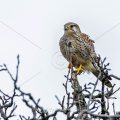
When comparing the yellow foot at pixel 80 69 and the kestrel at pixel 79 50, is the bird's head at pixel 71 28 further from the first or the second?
the yellow foot at pixel 80 69

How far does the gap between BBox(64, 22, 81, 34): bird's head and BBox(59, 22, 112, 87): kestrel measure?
43 mm

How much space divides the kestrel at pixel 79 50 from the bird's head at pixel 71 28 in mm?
43

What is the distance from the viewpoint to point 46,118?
3.67m

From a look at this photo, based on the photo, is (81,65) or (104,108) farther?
(81,65)

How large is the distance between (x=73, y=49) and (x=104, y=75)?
3.79 metres

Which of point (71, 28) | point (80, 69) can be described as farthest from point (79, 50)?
point (71, 28)

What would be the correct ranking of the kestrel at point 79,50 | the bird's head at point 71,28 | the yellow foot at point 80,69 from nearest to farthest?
the yellow foot at point 80,69 < the kestrel at point 79,50 < the bird's head at point 71,28

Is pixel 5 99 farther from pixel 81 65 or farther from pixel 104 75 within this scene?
pixel 81 65

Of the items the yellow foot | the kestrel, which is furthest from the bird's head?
the yellow foot

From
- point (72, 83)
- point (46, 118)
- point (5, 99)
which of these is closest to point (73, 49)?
point (72, 83)

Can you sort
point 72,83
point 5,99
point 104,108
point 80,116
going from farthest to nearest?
1. point 72,83
2. point 5,99
3. point 104,108
4. point 80,116

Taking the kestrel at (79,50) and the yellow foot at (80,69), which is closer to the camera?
the yellow foot at (80,69)

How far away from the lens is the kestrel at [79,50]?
8477mm

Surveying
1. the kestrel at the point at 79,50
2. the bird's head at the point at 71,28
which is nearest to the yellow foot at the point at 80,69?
the kestrel at the point at 79,50
